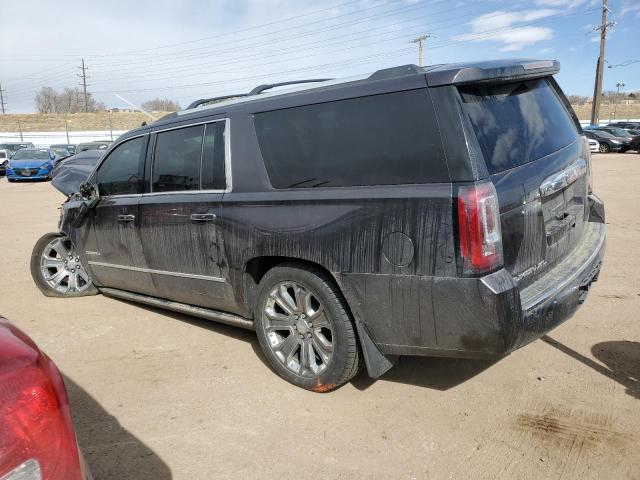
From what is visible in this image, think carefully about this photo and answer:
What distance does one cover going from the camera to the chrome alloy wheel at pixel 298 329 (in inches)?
125

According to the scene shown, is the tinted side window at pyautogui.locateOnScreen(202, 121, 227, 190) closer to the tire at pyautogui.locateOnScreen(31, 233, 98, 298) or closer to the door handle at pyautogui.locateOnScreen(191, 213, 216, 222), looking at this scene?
the door handle at pyautogui.locateOnScreen(191, 213, 216, 222)

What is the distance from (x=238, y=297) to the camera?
3.61 metres

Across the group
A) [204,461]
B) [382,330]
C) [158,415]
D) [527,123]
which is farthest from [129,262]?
[527,123]

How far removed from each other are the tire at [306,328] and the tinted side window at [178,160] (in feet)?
3.46

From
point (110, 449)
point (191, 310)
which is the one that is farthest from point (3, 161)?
point (110, 449)

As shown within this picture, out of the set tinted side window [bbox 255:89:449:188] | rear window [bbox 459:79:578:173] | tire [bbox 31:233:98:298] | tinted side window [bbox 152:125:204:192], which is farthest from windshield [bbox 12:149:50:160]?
rear window [bbox 459:79:578:173]

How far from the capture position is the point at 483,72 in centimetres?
263

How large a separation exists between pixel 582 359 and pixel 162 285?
10.6 feet

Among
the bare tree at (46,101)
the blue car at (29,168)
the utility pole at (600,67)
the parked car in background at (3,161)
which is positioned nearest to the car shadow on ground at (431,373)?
the blue car at (29,168)

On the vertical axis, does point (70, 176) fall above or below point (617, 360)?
above

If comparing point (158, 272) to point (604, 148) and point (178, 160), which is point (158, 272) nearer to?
point (178, 160)

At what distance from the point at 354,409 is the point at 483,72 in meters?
2.04

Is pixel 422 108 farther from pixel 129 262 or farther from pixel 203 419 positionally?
pixel 129 262

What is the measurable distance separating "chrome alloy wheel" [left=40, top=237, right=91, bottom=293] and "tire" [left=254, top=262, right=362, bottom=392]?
294 cm
